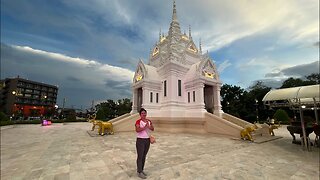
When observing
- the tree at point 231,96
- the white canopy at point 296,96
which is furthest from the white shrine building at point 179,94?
the tree at point 231,96

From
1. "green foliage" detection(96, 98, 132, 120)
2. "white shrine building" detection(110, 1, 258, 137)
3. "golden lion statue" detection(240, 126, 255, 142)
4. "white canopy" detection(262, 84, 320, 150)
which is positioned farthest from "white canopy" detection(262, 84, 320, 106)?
"green foliage" detection(96, 98, 132, 120)

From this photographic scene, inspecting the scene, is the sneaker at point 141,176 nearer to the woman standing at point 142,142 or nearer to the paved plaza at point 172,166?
the woman standing at point 142,142

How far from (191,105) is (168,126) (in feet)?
9.88

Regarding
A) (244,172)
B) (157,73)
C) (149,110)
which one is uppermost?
(157,73)

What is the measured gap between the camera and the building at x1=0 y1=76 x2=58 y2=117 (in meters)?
57.4

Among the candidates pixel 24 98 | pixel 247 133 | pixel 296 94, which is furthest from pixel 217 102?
pixel 24 98

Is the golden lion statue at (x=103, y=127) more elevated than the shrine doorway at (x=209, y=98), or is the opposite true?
the shrine doorway at (x=209, y=98)

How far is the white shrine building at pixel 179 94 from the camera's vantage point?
13492 millimetres

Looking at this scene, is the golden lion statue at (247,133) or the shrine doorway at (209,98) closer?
the golden lion statue at (247,133)

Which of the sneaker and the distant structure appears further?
the distant structure

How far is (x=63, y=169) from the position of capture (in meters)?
4.54

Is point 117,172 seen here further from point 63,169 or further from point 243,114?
point 243,114

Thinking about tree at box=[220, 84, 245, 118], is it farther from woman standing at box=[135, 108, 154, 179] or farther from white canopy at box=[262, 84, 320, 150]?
woman standing at box=[135, 108, 154, 179]

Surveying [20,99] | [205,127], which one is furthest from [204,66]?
[20,99]
